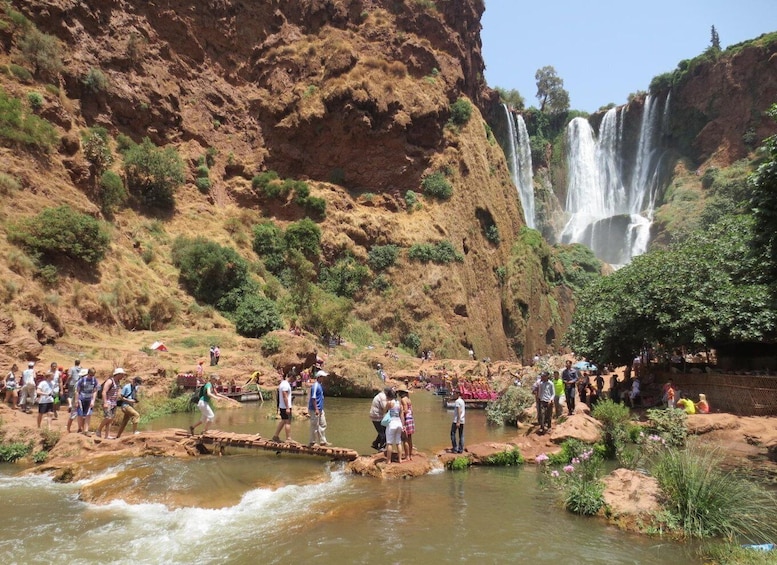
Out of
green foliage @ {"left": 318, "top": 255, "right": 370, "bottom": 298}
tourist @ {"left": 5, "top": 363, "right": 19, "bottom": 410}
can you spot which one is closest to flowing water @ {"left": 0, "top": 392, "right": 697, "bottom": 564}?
tourist @ {"left": 5, "top": 363, "right": 19, "bottom": 410}

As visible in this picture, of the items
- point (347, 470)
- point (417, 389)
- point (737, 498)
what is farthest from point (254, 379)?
point (737, 498)

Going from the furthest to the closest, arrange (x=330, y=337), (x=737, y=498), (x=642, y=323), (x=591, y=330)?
(x=330, y=337) < (x=591, y=330) < (x=642, y=323) < (x=737, y=498)

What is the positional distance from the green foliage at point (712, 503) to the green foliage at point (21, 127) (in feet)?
94.1

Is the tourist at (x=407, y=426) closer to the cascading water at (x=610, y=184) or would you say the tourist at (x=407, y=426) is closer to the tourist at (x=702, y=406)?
the tourist at (x=702, y=406)

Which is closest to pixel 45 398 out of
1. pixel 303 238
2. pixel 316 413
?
pixel 316 413

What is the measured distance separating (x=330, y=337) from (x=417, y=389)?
698 cm

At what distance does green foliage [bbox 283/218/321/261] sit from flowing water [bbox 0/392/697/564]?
87.4 ft

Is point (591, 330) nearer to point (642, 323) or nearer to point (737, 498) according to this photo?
point (642, 323)

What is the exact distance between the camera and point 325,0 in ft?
146

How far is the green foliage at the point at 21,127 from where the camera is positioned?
79.1 feet

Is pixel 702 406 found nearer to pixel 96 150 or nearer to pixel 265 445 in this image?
pixel 265 445

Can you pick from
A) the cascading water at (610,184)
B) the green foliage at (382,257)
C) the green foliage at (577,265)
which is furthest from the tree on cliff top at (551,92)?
the green foliage at (382,257)

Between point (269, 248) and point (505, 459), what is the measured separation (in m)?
27.4

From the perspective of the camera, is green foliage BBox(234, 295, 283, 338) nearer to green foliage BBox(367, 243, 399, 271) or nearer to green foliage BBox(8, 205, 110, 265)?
green foliage BBox(8, 205, 110, 265)
